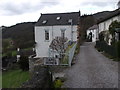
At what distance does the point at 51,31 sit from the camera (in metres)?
28.2

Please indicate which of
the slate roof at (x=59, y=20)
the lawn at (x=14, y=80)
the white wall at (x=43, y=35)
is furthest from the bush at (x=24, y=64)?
the slate roof at (x=59, y=20)

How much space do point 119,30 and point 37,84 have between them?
1321 centimetres

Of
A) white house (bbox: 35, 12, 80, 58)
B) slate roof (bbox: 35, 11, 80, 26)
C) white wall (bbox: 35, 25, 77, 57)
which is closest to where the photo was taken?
white house (bbox: 35, 12, 80, 58)

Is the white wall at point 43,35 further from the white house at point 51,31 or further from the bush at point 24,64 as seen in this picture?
the bush at point 24,64

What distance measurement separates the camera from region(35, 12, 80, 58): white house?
2750cm

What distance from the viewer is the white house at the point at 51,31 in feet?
90.2

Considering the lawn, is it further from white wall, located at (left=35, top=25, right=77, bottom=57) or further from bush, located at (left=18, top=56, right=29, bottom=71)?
white wall, located at (left=35, top=25, right=77, bottom=57)

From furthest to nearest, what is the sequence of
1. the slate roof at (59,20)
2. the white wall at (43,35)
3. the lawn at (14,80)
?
the slate roof at (59,20), the white wall at (43,35), the lawn at (14,80)

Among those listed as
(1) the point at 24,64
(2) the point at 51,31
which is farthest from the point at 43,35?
(1) the point at 24,64

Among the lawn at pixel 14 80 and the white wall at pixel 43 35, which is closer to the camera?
the lawn at pixel 14 80

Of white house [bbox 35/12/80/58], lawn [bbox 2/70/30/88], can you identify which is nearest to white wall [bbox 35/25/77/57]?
white house [bbox 35/12/80/58]

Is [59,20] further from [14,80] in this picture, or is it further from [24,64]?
[14,80]

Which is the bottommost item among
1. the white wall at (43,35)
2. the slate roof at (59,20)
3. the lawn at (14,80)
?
the lawn at (14,80)

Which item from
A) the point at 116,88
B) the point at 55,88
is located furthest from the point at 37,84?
the point at 116,88
